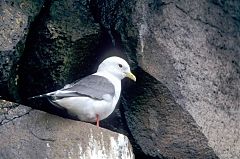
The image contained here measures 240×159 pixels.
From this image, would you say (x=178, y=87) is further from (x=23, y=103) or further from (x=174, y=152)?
(x=23, y=103)

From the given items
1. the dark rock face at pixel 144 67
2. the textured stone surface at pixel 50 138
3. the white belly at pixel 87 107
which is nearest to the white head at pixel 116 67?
the dark rock face at pixel 144 67

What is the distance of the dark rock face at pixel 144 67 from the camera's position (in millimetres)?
5965

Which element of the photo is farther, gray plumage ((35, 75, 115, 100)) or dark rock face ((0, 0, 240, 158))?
dark rock face ((0, 0, 240, 158))

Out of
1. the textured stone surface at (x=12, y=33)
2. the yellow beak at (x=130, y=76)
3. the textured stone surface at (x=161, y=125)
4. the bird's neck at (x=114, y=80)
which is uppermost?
the textured stone surface at (x=12, y=33)

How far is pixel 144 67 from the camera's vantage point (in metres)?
6.02

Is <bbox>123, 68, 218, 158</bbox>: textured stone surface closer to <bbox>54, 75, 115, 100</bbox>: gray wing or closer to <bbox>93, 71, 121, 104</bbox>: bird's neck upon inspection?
<bbox>93, 71, 121, 104</bbox>: bird's neck

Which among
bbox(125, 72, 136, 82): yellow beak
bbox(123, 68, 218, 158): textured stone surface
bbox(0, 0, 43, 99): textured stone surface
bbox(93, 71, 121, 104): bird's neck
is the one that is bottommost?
bbox(123, 68, 218, 158): textured stone surface

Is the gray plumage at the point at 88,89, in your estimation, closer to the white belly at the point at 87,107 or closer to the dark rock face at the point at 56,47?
the white belly at the point at 87,107

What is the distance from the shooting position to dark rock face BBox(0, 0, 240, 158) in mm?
5965

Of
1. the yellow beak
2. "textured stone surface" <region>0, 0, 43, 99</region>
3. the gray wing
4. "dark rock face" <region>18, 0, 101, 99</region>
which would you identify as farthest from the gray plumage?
"textured stone surface" <region>0, 0, 43, 99</region>

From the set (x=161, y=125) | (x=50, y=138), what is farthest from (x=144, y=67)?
(x=50, y=138)

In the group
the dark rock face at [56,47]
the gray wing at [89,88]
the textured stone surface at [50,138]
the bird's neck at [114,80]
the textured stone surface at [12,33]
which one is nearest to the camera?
the textured stone surface at [50,138]

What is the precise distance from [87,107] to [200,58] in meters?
1.22

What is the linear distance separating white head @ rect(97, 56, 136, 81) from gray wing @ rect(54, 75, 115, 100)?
181mm
